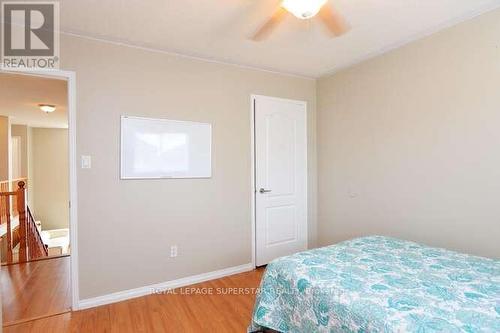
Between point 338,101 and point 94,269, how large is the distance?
124 inches

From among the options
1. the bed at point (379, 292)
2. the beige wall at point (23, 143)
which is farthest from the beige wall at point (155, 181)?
the beige wall at point (23, 143)

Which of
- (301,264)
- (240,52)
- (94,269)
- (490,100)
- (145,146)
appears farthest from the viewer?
(240,52)

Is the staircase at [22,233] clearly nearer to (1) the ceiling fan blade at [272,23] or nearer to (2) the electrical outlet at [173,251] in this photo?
(2) the electrical outlet at [173,251]

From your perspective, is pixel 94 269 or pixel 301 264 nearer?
pixel 301 264

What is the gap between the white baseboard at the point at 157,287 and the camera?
238 centimetres

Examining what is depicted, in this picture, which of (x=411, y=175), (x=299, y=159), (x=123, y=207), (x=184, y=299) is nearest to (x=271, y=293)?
(x=184, y=299)

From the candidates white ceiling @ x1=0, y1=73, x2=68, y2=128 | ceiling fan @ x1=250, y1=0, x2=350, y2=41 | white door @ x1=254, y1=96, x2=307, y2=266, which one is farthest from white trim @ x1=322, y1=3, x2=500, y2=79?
white ceiling @ x1=0, y1=73, x2=68, y2=128

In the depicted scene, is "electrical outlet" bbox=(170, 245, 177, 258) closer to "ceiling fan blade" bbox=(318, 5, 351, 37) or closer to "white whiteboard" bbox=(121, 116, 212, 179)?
"white whiteboard" bbox=(121, 116, 212, 179)

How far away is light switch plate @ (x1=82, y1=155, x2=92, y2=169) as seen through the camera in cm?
236

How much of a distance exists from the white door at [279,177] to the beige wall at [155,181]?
156 mm

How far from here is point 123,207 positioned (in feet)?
8.29

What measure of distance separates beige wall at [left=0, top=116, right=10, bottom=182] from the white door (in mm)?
5983

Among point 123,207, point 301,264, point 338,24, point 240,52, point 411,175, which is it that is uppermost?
point 240,52

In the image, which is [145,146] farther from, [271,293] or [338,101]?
[338,101]
